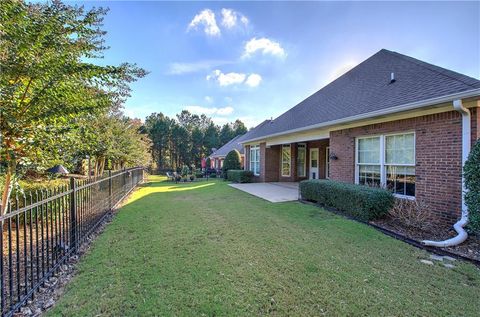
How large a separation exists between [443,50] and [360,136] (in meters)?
5.38

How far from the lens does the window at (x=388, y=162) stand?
643 cm

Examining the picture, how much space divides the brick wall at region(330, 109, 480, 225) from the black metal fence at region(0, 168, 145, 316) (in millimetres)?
7703

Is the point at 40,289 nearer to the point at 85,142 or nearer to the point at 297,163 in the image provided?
the point at 85,142

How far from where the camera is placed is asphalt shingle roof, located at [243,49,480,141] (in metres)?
6.02

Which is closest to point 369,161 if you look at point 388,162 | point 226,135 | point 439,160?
point 388,162

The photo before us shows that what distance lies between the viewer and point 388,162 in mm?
7031

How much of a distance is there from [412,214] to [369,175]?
229 centimetres

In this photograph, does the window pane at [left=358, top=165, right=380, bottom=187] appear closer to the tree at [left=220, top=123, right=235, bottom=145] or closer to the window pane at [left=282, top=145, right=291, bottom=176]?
the window pane at [left=282, top=145, right=291, bottom=176]

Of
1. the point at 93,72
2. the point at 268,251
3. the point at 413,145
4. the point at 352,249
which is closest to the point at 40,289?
the point at 93,72

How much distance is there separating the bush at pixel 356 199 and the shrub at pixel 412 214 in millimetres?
226

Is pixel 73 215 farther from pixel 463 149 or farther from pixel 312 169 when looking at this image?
pixel 312 169

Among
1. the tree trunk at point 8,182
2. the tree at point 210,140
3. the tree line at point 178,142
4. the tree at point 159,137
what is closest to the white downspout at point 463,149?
the tree trunk at point 8,182

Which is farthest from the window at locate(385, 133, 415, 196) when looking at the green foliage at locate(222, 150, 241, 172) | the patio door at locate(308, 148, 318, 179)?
the green foliage at locate(222, 150, 241, 172)

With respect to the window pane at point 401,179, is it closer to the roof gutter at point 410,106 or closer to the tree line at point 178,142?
the roof gutter at point 410,106
